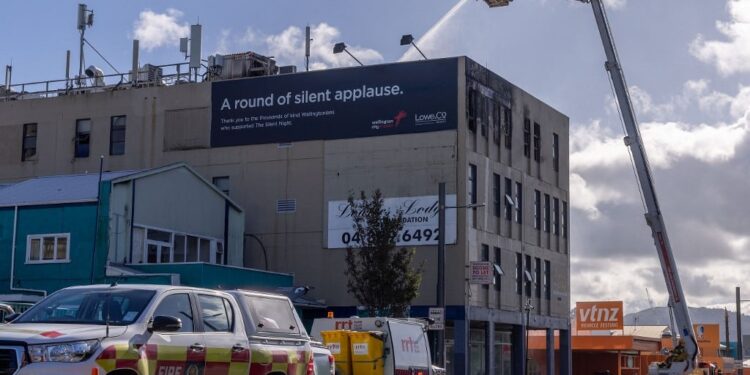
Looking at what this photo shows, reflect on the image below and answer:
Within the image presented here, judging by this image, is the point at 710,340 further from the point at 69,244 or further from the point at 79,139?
the point at 69,244

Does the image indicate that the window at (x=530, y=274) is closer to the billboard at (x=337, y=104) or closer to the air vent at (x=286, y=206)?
the billboard at (x=337, y=104)

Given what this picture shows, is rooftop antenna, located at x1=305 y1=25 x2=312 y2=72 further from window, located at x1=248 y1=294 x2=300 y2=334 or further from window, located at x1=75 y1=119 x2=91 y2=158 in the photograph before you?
window, located at x1=248 y1=294 x2=300 y2=334

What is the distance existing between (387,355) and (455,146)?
24.4 metres

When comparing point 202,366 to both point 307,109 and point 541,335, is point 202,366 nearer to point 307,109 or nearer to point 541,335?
point 307,109

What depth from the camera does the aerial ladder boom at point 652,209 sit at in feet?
123

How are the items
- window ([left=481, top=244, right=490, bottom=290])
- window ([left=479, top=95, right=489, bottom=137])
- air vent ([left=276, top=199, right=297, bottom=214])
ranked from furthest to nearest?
air vent ([left=276, top=199, right=297, bottom=214])
window ([left=479, top=95, right=489, bottom=137])
window ([left=481, top=244, right=490, bottom=290])

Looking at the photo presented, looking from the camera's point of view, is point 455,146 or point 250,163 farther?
point 250,163

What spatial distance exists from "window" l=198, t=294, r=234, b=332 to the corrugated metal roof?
1032 inches

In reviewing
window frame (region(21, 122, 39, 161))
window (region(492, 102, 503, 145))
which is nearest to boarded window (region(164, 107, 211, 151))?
window frame (region(21, 122, 39, 161))

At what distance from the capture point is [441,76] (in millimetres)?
45469

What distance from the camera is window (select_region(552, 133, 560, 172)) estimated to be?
5442 centimetres

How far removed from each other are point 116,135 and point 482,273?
1831 cm

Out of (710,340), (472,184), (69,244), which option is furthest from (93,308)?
(710,340)

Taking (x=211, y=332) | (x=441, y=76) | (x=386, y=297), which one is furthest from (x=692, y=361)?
(x=211, y=332)
